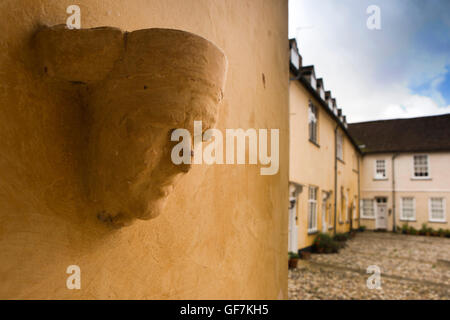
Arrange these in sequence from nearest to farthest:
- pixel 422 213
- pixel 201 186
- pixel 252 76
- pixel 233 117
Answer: pixel 201 186
pixel 233 117
pixel 252 76
pixel 422 213

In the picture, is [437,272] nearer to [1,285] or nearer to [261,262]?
[261,262]

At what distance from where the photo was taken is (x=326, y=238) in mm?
12805

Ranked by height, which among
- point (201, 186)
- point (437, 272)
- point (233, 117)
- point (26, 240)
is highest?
point (233, 117)

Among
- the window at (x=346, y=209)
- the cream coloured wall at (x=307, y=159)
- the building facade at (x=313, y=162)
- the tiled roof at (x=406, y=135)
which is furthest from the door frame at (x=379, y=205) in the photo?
the cream coloured wall at (x=307, y=159)

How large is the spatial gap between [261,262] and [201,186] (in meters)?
1.07

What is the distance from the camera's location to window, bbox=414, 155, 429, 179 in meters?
22.9

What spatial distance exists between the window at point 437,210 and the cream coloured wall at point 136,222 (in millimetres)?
24000

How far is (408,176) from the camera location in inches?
915

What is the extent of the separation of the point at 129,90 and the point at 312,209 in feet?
43.1

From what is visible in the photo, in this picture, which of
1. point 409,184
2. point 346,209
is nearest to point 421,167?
point 409,184

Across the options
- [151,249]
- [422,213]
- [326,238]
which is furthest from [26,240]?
[422,213]

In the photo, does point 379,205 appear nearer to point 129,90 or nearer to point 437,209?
point 437,209

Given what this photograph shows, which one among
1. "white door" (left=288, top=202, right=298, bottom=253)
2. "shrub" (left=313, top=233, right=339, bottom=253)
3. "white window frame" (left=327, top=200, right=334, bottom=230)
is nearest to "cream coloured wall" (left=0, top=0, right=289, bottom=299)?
"white door" (left=288, top=202, right=298, bottom=253)

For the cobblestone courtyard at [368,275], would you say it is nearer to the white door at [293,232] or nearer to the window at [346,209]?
the white door at [293,232]
